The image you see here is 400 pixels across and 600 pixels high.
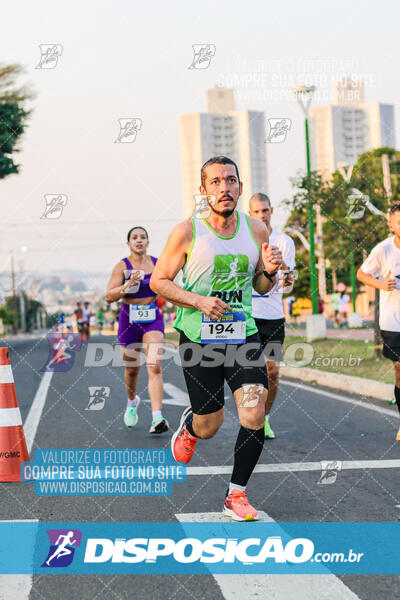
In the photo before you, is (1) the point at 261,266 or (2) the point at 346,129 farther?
(2) the point at 346,129

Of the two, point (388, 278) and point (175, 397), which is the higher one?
point (388, 278)

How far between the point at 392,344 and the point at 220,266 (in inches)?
112

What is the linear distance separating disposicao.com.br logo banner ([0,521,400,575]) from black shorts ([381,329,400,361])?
9.28 ft

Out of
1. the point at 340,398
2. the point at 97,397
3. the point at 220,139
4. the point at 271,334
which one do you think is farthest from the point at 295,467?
the point at 220,139

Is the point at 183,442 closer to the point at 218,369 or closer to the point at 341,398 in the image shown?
the point at 218,369

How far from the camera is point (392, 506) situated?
15.6 ft

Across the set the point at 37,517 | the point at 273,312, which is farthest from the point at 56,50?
the point at 37,517

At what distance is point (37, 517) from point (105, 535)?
64 cm

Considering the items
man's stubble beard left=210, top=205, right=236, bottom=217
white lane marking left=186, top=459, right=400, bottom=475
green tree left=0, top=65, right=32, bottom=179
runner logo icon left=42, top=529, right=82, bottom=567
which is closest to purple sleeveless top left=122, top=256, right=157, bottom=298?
white lane marking left=186, top=459, right=400, bottom=475

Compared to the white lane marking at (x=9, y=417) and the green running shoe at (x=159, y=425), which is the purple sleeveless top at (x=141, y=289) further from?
the white lane marking at (x=9, y=417)

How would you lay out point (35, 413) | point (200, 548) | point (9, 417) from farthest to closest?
point (35, 413)
point (9, 417)
point (200, 548)

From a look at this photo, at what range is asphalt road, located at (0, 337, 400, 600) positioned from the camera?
3.55 meters

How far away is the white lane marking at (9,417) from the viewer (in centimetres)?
613

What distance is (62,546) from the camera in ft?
13.5
